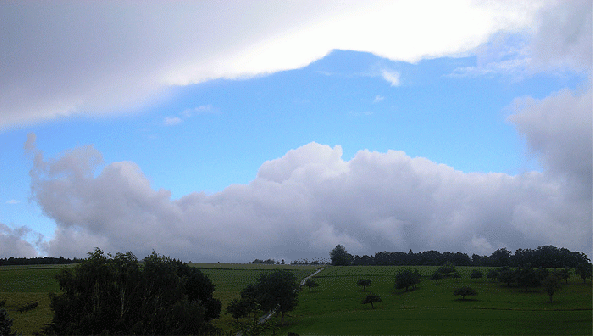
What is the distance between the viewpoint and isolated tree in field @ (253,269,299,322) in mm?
82250

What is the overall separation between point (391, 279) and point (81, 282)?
128 m

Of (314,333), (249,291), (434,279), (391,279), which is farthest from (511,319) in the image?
(391,279)

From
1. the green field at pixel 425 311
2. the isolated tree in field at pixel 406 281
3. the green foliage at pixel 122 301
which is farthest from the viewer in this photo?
the isolated tree in field at pixel 406 281

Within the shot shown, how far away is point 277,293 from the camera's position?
83.6 metres

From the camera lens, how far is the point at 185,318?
95.1 feet

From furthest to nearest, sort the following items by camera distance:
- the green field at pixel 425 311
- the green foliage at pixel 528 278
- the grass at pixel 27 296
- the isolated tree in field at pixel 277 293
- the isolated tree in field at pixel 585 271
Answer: the green foliage at pixel 528 278 < the isolated tree in field at pixel 585 271 < the isolated tree in field at pixel 277 293 < the green field at pixel 425 311 < the grass at pixel 27 296

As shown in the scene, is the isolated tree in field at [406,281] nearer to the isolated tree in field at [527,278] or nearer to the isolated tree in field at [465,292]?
the isolated tree in field at [465,292]

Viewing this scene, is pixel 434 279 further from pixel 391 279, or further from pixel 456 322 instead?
pixel 456 322

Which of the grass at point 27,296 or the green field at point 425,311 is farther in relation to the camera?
the green field at point 425,311

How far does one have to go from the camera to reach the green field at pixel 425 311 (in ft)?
210

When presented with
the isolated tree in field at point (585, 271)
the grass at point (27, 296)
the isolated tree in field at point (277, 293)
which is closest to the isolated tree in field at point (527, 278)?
the isolated tree in field at point (585, 271)

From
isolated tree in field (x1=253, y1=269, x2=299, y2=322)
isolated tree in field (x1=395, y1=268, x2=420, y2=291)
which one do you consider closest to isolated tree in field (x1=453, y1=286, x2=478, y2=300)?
isolated tree in field (x1=395, y1=268, x2=420, y2=291)

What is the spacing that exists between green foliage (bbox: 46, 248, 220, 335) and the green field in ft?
58.7

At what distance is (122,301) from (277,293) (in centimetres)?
5799
